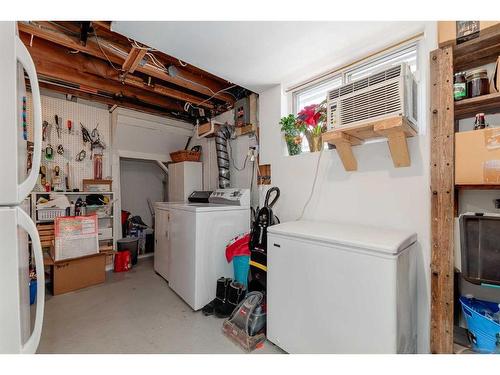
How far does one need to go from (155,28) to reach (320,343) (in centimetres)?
250

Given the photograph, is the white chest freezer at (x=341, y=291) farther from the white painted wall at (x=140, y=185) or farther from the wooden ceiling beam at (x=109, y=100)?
the white painted wall at (x=140, y=185)

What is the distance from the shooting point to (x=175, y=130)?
163 inches

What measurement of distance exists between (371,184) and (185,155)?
2934mm

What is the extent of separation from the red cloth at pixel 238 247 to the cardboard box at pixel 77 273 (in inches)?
73.9

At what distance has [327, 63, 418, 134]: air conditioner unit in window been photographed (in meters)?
1.38

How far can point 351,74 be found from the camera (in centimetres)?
202

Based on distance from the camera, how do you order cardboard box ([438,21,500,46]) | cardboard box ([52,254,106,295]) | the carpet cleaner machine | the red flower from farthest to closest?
1. cardboard box ([52,254,106,295])
2. the red flower
3. the carpet cleaner machine
4. cardboard box ([438,21,500,46])

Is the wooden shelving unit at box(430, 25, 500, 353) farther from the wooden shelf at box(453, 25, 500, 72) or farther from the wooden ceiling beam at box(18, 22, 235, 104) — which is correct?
the wooden ceiling beam at box(18, 22, 235, 104)

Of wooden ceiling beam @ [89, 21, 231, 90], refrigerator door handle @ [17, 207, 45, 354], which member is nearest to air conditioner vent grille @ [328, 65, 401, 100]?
wooden ceiling beam @ [89, 21, 231, 90]

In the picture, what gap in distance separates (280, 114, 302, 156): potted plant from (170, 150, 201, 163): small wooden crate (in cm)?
195

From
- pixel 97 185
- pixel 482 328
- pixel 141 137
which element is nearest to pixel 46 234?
pixel 97 185

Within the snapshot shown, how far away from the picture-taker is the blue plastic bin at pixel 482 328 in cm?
121

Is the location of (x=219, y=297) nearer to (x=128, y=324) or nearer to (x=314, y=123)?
(x=128, y=324)
